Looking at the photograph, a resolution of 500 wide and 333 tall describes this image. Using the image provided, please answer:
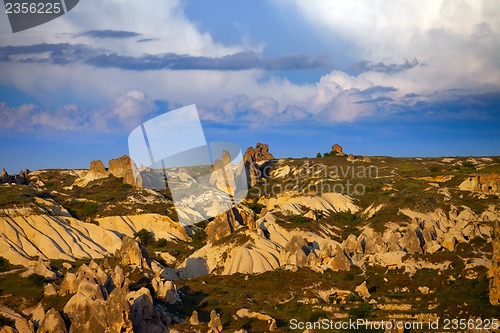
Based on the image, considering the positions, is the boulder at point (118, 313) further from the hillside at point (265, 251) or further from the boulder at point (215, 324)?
the boulder at point (215, 324)

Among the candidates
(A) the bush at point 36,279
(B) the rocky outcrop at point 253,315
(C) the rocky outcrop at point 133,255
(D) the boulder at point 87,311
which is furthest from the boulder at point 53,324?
(C) the rocky outcrop at point 133,255

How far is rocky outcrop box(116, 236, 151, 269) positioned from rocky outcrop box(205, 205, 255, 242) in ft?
50.6

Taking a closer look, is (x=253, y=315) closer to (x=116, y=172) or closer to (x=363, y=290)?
(x=363, y=290)

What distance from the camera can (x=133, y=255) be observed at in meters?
93.6

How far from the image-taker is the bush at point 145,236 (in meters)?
119

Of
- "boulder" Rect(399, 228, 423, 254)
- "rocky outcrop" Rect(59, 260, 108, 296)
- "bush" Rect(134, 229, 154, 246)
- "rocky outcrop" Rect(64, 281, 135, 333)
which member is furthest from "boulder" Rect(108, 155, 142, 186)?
"rocky outcrop" Rect(64, 281, 135, 333)

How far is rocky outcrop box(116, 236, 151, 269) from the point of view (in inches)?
3654

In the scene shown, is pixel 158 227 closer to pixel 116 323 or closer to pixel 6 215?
pixel 6 215

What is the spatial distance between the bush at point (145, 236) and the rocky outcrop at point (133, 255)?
937 inches

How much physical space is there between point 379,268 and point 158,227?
4510 centimetres

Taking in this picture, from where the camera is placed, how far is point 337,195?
5172 inches

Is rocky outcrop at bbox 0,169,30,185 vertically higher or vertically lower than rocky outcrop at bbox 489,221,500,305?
higher

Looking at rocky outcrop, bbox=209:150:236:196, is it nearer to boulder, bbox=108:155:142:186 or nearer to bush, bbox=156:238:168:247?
boulder, bbox=108:155:142:186

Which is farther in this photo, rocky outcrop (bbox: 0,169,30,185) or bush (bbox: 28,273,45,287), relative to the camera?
rocky outcrop (bbox: 0,169,30,185)
